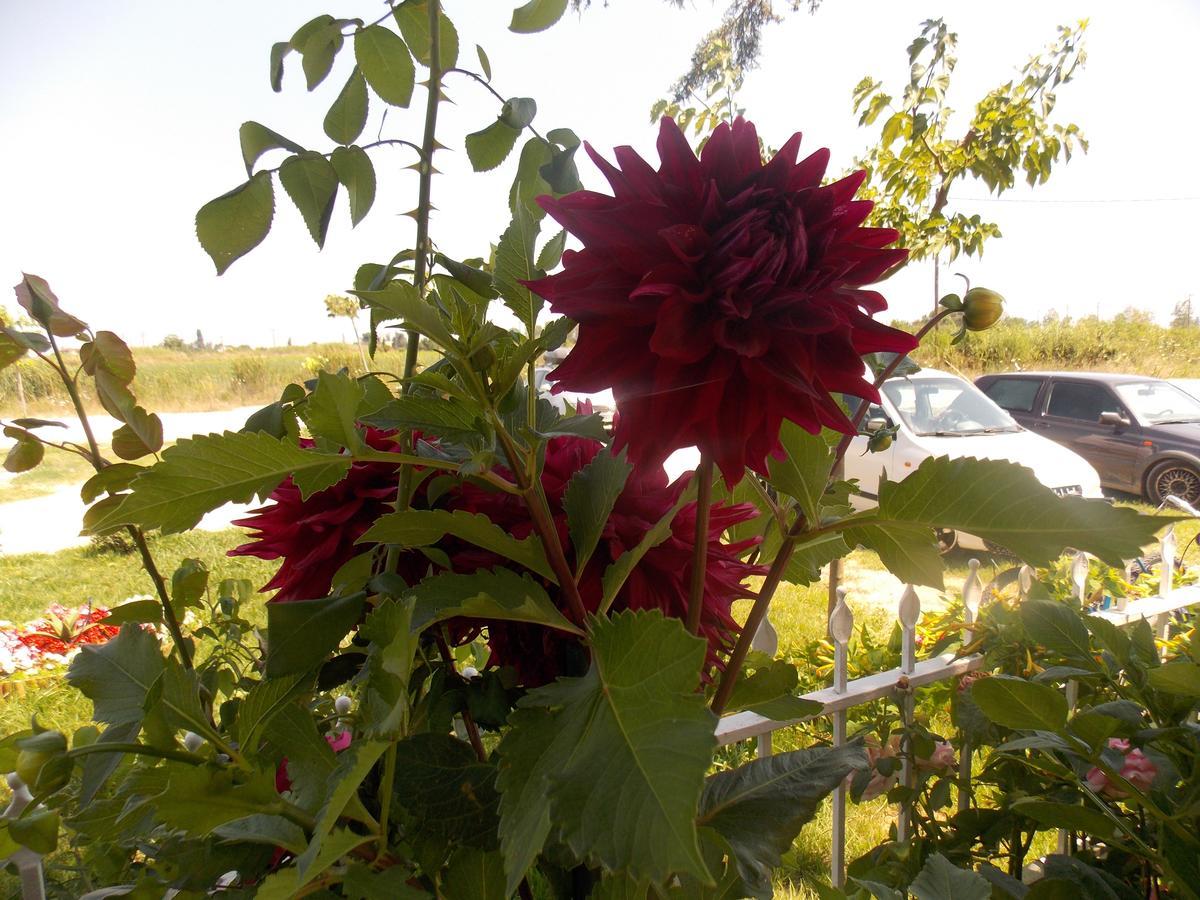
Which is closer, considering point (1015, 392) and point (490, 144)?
point (490, 144)

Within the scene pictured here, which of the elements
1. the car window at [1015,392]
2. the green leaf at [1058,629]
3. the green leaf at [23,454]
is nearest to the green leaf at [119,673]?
the green leaf at [23,454]

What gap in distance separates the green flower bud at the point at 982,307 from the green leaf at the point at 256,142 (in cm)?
34

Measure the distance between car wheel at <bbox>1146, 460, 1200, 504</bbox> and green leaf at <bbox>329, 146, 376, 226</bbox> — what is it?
7175mm

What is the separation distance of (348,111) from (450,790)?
0.32 metres

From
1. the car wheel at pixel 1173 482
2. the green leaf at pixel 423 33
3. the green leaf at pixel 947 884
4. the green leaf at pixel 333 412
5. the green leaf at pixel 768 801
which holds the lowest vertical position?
the car wheel at pixel 1173 482

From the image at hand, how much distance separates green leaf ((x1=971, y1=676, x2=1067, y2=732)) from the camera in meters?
0.54

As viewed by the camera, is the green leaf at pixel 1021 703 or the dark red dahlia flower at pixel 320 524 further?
the green leaf at pixel 1021 703

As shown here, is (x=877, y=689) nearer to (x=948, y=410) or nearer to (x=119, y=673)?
(x=119, y=673)

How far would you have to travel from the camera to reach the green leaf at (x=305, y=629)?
0.28 metres

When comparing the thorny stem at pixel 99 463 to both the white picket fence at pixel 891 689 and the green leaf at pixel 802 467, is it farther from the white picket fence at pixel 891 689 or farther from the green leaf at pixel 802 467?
the white picket fence at pixel 891 689

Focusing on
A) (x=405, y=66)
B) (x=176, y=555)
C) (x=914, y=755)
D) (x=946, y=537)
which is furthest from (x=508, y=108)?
(x=946, y=537)

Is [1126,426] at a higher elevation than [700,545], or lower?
lower

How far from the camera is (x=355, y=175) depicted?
0.36 m

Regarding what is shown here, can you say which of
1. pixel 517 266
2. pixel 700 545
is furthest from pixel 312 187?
pixel 700 545
